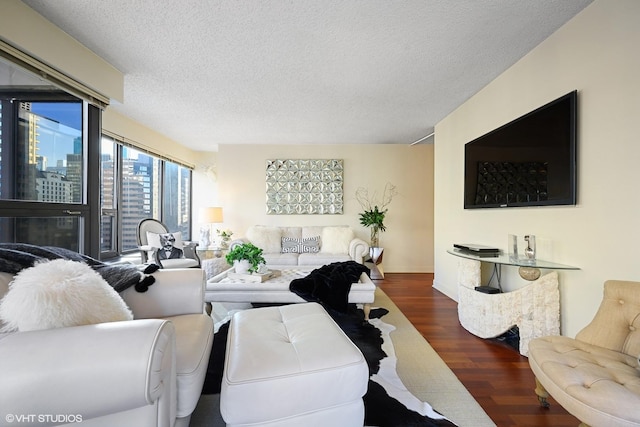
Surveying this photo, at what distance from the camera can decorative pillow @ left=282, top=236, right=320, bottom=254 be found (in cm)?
481

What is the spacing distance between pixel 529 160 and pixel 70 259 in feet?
10.7

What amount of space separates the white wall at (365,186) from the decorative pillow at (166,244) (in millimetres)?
1366

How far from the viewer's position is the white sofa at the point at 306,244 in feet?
14.5

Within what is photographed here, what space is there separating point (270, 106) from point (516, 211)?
2.90 metres

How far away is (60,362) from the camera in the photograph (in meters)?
0.82

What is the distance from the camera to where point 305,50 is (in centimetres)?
237

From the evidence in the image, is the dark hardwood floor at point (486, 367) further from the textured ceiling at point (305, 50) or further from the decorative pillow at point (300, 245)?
the textured ceiling at point (305, 50)

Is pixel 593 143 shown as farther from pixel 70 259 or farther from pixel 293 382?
pixel 70 259

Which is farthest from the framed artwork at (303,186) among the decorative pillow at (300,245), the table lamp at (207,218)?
the table lamp at (207,218)

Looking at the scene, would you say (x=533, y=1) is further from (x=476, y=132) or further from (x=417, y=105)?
(x=417, y=105)

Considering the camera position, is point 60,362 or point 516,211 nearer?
point 60,362

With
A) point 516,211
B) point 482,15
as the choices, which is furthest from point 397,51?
point 516,211

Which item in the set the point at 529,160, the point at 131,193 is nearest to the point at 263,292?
the point at 529,160

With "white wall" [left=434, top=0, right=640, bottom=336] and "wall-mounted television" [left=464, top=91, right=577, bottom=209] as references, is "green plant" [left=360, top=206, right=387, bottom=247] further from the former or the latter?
"white wall" [left=434, top=0, right=640, bottom=336]
